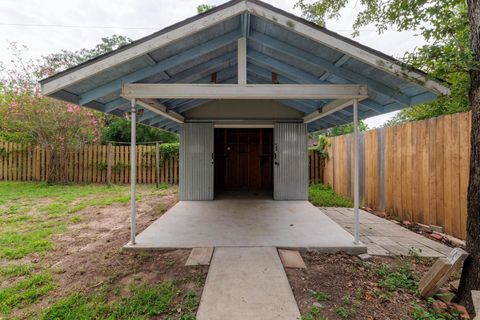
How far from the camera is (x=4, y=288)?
7.50 feet

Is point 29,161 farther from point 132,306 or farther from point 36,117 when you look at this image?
point 132,306

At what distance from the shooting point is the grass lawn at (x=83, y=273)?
196 cm

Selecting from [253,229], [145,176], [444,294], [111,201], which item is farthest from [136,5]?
[444,294]

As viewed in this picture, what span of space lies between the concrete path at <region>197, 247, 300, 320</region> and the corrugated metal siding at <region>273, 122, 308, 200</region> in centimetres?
347

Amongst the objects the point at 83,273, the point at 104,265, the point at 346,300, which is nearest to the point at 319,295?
the point at 346,300

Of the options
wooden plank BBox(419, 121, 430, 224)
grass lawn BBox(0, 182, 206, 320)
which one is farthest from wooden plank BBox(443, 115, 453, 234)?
grass lawn BBox(0, 182, 206, 320)

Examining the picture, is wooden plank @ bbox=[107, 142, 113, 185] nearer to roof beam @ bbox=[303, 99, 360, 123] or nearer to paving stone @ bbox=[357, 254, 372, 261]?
roof beam @ bbox=[303, 99, 360, 123]

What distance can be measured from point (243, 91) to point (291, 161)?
3711 millimetres

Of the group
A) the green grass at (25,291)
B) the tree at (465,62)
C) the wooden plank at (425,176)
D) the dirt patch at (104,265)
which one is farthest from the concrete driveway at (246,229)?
the wooden plank at (425,176)

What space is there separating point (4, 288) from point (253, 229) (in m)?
3.06

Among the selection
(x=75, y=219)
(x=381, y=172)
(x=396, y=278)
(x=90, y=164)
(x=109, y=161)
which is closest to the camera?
(x=396, y=278)

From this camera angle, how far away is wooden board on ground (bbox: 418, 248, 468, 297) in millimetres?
1996

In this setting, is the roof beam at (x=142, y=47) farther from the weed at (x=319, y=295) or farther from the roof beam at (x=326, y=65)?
the weed at (x=319, y=295)

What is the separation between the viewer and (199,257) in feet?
9.28
